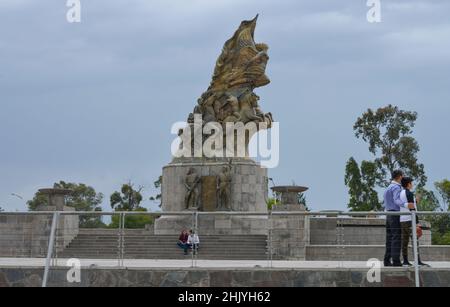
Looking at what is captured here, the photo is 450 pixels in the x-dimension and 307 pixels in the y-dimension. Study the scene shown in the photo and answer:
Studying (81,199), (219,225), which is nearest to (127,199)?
(81,199)

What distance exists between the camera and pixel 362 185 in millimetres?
60188

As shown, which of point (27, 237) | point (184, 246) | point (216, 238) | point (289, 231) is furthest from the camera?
point (216, 238)

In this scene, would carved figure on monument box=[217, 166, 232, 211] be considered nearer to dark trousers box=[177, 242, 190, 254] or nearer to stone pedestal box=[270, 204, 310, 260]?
stone pedestal box=[270, 204, 310, 260]

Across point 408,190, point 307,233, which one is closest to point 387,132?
point 307,233

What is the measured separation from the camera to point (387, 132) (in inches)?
2365

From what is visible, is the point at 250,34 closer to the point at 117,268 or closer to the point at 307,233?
the point at 307,233

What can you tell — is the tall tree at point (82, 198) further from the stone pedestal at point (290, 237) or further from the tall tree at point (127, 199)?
the stone pedestal at point (290, 237)

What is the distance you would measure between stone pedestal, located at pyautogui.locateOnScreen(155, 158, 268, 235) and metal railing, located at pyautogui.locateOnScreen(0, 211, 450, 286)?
6cm

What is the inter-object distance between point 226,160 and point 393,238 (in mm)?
20562

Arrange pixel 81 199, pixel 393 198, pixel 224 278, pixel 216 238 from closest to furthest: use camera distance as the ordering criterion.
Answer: pixel 224 278
pixel 393 198
pixel 216 238
pixel 81 199

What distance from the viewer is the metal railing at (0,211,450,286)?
19047 millimetres

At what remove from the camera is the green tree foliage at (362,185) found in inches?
2340

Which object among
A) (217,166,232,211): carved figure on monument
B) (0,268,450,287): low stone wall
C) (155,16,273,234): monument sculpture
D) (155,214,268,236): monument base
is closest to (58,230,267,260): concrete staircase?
(155,214,268,236): monument base

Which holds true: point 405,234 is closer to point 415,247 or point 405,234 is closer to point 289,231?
point 415,247
